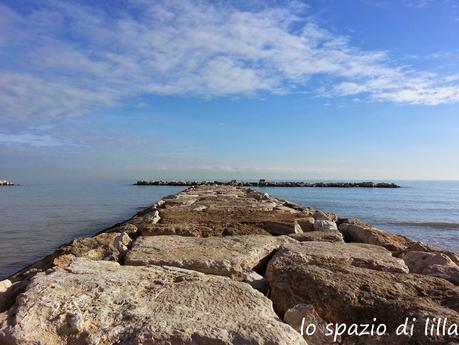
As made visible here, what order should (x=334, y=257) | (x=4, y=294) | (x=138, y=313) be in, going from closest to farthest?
(x=138, y=313) < (x=4, y=294) < (x=334, y=257)

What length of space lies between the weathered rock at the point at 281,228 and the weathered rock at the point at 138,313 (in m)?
1.90

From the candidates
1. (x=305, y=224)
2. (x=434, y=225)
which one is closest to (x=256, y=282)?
(x=305, y=224)

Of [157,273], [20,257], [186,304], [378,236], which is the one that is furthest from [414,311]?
[20,257]

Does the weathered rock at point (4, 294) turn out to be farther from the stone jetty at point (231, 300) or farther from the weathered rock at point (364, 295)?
the weathered rock at point (364, 295)

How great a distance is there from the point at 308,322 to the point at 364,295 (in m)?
0.37

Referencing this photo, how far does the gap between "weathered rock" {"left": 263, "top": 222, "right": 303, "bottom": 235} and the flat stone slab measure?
19.7 inches

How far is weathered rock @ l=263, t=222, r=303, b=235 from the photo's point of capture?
411cm

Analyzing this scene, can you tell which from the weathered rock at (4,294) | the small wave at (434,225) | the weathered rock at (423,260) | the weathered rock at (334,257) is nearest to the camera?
the weathered rock at (4,294)

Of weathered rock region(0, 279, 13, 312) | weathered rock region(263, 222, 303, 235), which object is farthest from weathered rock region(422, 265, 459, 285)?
weathered rock region(0, 279, 13, 312)

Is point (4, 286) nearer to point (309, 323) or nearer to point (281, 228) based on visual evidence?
point (309, 323)

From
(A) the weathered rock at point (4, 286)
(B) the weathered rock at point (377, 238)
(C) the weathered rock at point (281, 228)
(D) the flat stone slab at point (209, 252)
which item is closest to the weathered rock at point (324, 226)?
(B) the weathered rock at point (377, 238)

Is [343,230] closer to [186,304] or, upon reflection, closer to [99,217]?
[186,304]

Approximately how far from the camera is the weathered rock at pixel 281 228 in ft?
13.5

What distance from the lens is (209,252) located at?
118 inches
